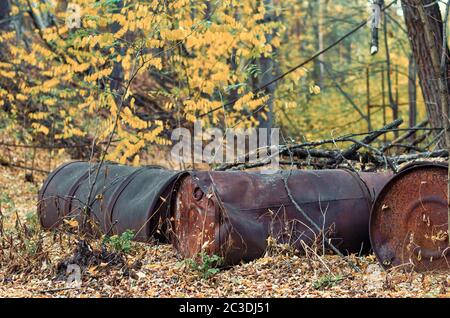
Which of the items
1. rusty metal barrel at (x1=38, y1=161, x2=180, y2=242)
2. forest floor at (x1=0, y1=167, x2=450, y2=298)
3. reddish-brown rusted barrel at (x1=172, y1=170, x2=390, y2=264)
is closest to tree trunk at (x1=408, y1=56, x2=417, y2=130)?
rusty metal barrel at (x1=38, y1=161, x2=180, y2=242)

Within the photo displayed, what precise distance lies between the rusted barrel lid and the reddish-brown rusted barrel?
16.7 inches

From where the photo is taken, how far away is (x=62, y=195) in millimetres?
7832

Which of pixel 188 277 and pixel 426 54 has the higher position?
pixel 426 54

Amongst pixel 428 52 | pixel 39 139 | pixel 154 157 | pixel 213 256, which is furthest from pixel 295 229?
pixel 39 139

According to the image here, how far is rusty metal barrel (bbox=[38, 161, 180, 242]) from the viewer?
6.49 metres

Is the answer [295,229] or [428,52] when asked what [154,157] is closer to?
[428,52]

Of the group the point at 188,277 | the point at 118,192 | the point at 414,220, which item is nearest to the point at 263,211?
the point at 188,277

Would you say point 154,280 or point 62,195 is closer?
point 154,280

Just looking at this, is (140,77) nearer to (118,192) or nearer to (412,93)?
(412,93)

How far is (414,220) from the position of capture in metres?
5.38

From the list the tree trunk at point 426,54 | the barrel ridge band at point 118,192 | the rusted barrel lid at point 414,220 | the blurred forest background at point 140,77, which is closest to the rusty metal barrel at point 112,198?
the barrel ridge band at point 118,192

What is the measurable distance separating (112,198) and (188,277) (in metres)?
2.07

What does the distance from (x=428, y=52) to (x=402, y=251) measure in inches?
170

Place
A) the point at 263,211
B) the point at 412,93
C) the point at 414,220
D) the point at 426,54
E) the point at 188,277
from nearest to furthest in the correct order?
the point at 188,277, the point at 414,220, the point at 263,211, the point at 426,54, the point at 412,93
